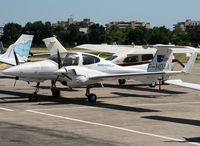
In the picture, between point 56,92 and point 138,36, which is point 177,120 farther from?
point 138,36

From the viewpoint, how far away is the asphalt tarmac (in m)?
13.4

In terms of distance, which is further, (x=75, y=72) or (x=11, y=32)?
(x=11, y=32)

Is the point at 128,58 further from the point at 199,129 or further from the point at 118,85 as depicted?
the point at 199,129

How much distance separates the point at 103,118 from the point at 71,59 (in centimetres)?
531

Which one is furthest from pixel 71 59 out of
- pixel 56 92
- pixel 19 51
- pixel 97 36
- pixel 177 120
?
pixel 97 36

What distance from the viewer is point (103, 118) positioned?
17.5 meters

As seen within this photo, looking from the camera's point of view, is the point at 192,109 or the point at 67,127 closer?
the point at 67,127

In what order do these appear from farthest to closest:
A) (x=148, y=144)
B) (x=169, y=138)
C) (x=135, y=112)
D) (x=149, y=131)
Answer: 1. (x=135, y=112)
2. (x=149, y=131)
3. (x=169, y=138)
4. (x=148, y=144)

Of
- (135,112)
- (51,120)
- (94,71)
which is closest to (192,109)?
(135,112)

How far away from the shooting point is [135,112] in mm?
18953

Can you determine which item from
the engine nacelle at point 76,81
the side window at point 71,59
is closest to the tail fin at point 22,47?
the side window at point 71,59

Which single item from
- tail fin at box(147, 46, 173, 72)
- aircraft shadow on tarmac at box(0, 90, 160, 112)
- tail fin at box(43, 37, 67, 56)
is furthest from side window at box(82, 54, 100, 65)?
tail fin at box(43, 37, 67, 56)

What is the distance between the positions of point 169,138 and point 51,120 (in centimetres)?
499

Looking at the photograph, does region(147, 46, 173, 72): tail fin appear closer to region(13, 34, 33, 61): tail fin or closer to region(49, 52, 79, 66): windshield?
region(49, 52, 79, 66): windshield
